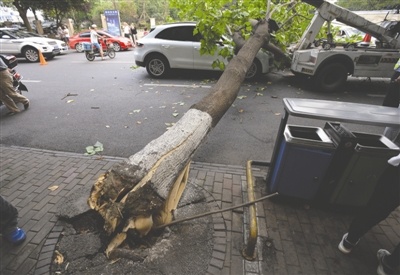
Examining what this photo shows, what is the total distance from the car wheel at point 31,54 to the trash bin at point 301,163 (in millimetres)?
15867

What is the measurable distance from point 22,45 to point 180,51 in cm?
1088

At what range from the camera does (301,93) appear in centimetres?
734

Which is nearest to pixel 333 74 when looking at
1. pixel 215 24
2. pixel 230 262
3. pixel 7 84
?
pixel 215 24

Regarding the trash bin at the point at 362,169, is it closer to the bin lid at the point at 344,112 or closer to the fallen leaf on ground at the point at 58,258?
the bin lid at the point at 344,112

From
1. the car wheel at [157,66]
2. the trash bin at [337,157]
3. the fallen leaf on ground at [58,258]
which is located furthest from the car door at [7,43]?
the trash bin at [337,157]

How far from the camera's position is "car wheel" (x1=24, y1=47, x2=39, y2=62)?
13.3 m

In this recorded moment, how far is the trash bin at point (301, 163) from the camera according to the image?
2668 millimetres

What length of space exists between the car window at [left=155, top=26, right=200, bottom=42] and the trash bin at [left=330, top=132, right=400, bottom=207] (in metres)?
6.94

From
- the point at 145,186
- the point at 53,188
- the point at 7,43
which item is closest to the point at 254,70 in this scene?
the point at 53,188

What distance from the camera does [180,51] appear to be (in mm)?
8414

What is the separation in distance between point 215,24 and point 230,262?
18.0 ft

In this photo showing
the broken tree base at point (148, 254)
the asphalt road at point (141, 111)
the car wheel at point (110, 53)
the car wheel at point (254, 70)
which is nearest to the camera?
the broken tree base at point (148, 254)

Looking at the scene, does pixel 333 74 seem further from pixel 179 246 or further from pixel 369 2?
pixel 369 2

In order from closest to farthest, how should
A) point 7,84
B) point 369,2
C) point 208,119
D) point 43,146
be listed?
1. point 208,119
2. point 43,146
3. point 7,84
4. point 369,2
